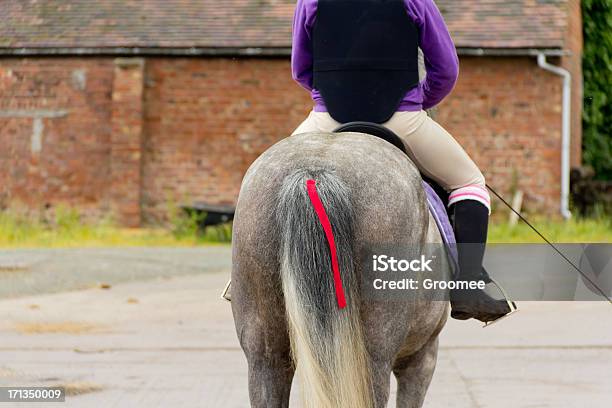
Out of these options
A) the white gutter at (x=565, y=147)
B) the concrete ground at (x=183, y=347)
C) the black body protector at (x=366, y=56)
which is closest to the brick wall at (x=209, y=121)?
the white gutter at (x=565, y=147)

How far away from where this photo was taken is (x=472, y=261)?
4.68 m

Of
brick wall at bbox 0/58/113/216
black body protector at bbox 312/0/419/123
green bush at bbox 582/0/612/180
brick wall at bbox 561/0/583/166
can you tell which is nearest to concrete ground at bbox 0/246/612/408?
black body protector at bbox 312/0/419/123

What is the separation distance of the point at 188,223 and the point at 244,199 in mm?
16351

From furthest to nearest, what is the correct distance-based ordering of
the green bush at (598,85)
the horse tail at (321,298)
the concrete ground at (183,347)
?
the green bush at (598,85) < the concrete ground at (183,347) < the horse tail at (321,298)

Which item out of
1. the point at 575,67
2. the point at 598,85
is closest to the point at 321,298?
the point at 575,67

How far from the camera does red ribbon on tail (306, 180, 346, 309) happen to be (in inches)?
151

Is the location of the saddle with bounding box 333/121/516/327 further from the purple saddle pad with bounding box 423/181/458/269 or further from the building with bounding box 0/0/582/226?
the building with bounding box 0/0/582/226

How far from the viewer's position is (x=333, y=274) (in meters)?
3.87

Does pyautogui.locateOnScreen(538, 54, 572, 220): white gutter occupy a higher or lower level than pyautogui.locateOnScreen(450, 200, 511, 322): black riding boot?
lower

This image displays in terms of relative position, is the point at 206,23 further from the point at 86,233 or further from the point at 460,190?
the point at 460,190

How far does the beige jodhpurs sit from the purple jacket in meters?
0.05

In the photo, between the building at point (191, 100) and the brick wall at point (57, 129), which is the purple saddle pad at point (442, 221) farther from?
the brick wall at point (57, 129)

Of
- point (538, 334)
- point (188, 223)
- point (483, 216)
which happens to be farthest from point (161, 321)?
point (188, 223)

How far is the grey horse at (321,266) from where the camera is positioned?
3.83 m
